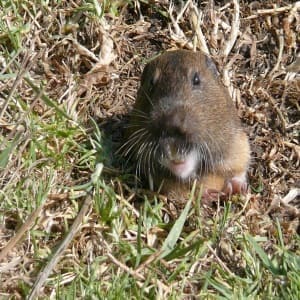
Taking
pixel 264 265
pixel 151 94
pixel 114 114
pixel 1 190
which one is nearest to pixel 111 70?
pixel 114 114

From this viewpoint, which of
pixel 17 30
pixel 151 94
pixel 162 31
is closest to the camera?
pixel 151 94

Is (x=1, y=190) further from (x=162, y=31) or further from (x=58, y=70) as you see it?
(x=162, y=31)

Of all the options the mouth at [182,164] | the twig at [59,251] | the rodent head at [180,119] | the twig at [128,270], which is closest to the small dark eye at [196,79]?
the rodent head at [180,119]

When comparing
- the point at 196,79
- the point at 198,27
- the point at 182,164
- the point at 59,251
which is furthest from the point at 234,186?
the point at 198,27

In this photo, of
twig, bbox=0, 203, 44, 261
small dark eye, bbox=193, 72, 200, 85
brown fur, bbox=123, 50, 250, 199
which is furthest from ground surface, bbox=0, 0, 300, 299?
small dark eye, bbox=193, 72, 200, 85

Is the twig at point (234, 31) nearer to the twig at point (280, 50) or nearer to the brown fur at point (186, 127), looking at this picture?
the twig at point (280, 50)

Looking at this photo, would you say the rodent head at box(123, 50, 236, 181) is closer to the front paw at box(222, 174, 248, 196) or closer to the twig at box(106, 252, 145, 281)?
the front paw at box(222, 174, 248, 196)
